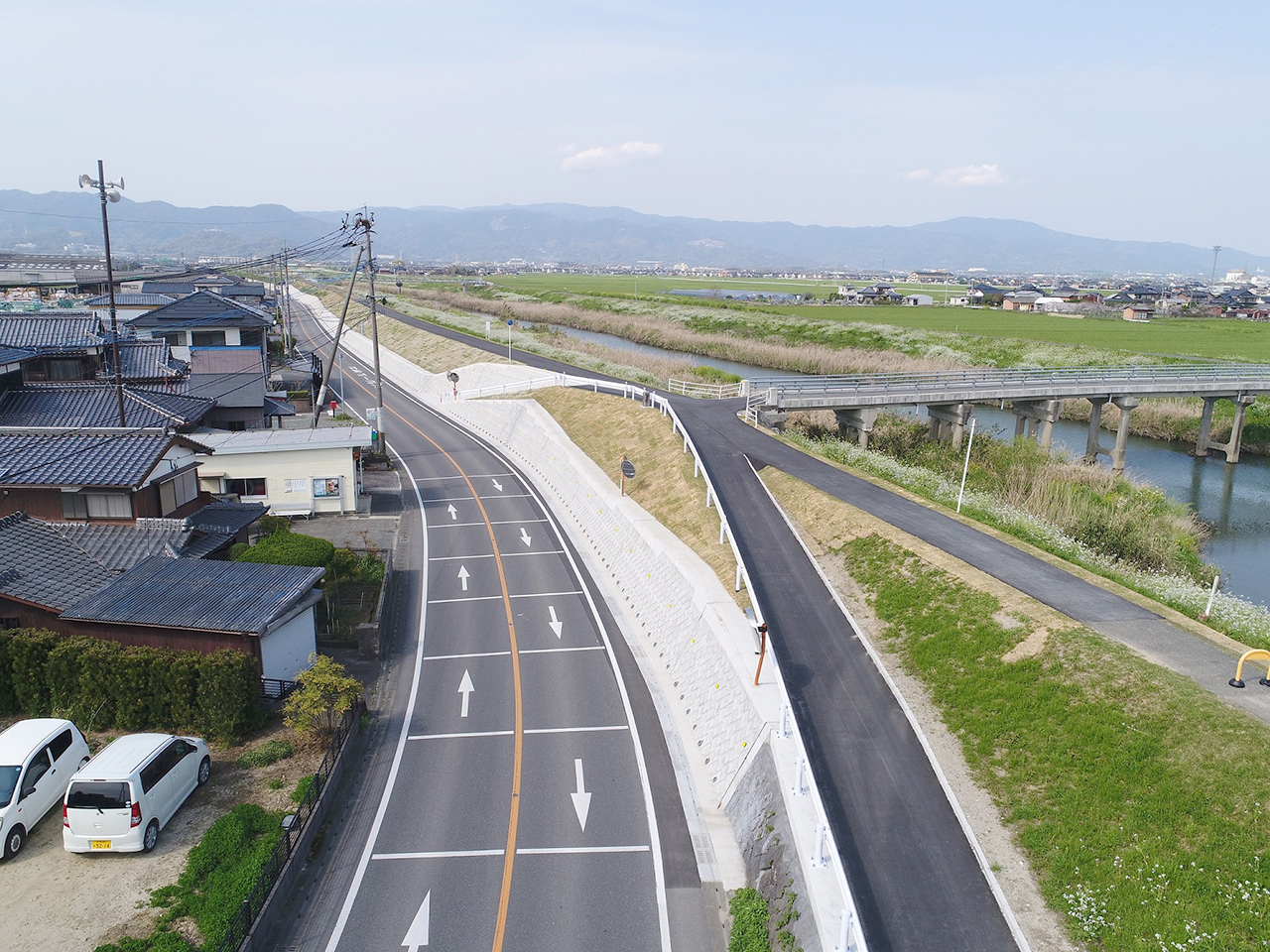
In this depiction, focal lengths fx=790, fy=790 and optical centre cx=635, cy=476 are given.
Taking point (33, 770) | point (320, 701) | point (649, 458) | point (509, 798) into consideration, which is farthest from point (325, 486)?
point (509, 798)

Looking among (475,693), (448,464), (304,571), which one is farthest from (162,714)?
(448,464)

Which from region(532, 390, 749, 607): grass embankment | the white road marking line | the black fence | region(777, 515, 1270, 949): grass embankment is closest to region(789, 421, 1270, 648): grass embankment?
region(777, 515, 1270, 949): grass embankment

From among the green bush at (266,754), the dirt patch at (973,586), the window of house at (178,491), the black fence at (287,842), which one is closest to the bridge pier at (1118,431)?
the dirt patch at (973,586)

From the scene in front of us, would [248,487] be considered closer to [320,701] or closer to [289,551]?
[289,551]

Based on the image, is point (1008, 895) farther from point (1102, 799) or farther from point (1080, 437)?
point (1080, 437)

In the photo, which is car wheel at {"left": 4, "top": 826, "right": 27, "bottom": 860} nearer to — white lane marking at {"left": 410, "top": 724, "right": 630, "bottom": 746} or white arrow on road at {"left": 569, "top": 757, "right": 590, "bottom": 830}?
white lane marking at {"left": 410, "top": 724, "right": 630, "bottom": 746}
